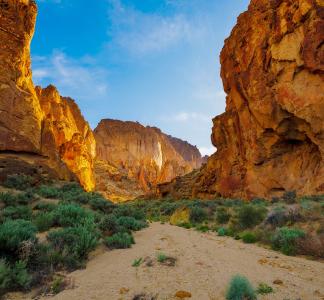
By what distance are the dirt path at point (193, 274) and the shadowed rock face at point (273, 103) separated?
67.3ft

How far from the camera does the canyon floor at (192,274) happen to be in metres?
4.41

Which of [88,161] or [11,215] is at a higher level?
[88,161]

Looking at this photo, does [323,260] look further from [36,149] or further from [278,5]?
[278,5]

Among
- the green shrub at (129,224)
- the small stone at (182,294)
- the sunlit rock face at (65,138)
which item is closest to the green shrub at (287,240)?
the small stone at (182,294)

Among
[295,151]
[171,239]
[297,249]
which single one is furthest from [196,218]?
[295,151]

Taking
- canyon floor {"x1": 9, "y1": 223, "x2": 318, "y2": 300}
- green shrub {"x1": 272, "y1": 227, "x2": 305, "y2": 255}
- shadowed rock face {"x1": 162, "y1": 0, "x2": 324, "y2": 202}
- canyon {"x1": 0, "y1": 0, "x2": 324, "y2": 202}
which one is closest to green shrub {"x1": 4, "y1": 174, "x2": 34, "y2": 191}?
canyon {"x1": 0, "y1": 0, "x2": 324, "y2": 202}

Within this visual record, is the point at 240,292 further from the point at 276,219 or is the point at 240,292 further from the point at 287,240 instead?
the point at 276,219

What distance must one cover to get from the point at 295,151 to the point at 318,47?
403 inches

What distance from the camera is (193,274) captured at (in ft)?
17.4

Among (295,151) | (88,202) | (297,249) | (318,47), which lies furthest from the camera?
(295,151)

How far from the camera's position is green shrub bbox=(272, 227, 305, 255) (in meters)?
7.64

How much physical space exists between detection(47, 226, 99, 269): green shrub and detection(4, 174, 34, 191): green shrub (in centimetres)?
1044

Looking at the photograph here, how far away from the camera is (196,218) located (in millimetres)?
16422

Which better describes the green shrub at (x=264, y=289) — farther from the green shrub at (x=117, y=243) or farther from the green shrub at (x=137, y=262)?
the green shrub at (x=117, y=243)
